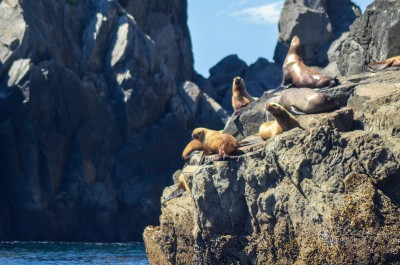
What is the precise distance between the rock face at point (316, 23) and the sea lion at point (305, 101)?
45.8m

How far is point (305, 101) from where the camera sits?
1792cm

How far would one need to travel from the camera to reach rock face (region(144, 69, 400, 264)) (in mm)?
14570

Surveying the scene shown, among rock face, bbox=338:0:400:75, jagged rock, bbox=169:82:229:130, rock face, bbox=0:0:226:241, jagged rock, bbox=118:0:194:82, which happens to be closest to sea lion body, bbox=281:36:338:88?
rock face, bbox=338:0:400:75

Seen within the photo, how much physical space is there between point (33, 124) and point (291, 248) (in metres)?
32.2

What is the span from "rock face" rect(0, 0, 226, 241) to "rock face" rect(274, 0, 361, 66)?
11635 mm

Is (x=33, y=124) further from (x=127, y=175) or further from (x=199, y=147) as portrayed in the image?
(x=199, y=147)

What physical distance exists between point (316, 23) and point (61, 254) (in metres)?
35.0

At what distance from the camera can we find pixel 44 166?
4666cm

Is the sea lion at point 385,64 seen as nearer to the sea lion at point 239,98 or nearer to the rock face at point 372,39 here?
the rock face at point 372,39

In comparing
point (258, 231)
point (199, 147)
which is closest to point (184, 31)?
point (199, 147)

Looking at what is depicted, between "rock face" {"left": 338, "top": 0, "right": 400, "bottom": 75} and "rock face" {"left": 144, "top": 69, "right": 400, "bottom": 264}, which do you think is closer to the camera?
"rock face" {"left": 144, "top": 69, "right": 400, "bottom": 264}

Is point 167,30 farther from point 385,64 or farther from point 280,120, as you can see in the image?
point 280,120

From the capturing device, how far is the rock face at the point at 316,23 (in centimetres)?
6431

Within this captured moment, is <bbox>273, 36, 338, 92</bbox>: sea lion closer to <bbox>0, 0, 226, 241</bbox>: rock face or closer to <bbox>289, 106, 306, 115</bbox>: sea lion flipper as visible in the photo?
<bbox>289, 106, 306, 115</bbox>: sea lion flipper
